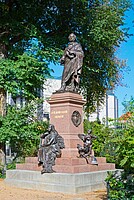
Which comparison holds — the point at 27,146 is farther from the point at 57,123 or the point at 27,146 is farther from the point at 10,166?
the point at 57,123

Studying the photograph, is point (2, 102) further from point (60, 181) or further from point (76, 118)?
point (60, 181)

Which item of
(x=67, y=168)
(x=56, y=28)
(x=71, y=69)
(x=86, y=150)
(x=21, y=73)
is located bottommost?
(x=67, y=168)

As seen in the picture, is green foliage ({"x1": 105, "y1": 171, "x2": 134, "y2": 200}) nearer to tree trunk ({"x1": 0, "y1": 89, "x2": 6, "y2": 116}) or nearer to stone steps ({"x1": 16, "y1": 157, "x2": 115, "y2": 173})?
stone steps ({"x1": 16, "y1": 157, "x2": 115, "y2": 173})

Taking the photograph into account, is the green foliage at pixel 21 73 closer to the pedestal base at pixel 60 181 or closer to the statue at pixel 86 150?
the statue at pixel 86 150

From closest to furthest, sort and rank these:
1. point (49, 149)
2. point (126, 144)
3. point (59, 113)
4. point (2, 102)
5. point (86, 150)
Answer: point (126, 144), point (49, 149), point (86, 150), point (59, 113), point (2, 102)

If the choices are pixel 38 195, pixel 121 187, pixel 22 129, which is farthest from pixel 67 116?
pixel 121 187

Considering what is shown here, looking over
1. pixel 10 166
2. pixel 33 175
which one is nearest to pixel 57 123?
pixel 33 175

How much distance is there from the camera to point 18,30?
63.2 feet

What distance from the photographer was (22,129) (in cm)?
1834

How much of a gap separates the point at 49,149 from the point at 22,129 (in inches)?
215

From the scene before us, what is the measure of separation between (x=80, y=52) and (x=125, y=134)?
24.4 ft

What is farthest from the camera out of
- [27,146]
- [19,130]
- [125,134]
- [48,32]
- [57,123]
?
[48,32]

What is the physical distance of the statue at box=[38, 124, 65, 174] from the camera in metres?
12.8

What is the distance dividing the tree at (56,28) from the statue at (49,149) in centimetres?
568
